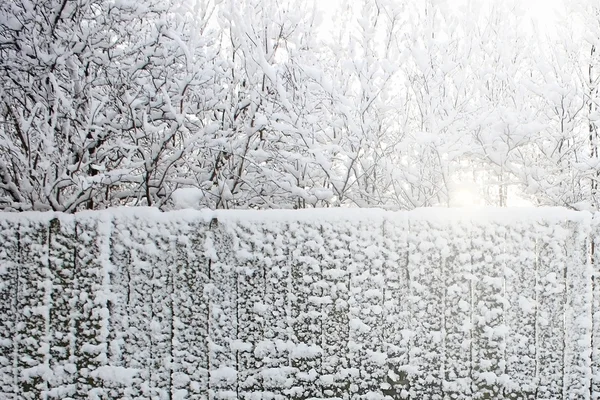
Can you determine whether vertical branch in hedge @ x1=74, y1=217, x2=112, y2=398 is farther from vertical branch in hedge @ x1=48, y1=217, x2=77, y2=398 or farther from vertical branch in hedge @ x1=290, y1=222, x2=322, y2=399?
vertical branch in hedge @ x1=290, y1=222, x2=322, y2=399

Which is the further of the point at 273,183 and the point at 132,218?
the point at 273,183

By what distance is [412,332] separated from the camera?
2.66 m

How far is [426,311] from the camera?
267 cm

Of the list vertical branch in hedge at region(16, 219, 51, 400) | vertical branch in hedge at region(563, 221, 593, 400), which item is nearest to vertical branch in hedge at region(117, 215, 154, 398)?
vertical branch in hedge at region(16, 219, 51, 400)

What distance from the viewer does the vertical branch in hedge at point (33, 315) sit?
8.85 feet

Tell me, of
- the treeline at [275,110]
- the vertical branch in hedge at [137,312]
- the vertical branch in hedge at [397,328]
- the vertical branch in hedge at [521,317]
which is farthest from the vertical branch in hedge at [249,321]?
the vertical branch in hedge at [521,317]

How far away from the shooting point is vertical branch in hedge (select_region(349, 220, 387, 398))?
8.71 ft

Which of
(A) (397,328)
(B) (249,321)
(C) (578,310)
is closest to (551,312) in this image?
(C) (578,310)

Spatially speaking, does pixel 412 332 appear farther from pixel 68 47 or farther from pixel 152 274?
pixel 68 47

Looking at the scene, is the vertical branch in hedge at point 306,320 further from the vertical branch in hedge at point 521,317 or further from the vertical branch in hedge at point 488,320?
the vertical branch in hedge at point 521,317

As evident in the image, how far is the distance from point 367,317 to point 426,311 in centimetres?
28

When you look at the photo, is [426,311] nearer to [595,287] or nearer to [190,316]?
[595,287]

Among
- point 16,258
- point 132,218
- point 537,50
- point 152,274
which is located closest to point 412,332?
point 152,274

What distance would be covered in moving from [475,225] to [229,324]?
126 cm
